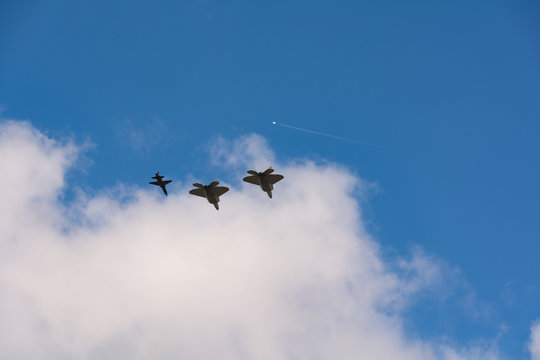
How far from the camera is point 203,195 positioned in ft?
268

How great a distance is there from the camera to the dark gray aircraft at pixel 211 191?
80406 millimetres

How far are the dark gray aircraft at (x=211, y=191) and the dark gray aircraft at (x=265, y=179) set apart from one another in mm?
6189

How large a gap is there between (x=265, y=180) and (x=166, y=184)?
25.9 m

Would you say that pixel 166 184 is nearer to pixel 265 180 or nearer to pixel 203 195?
pixel 203 195

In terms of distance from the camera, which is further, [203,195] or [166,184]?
[166,184]

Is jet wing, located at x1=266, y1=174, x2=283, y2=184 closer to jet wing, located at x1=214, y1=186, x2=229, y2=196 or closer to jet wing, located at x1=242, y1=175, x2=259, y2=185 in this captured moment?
jet wing, located at x1=242, y1=175, x2=259, y2=185

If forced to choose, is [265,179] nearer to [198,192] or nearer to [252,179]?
[252,179]

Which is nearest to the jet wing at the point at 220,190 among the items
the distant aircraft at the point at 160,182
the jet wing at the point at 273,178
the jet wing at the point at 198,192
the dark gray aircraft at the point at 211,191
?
the dark gray aircraft at the point at 211,191

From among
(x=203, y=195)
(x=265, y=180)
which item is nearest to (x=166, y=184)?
(x=203, y=195)

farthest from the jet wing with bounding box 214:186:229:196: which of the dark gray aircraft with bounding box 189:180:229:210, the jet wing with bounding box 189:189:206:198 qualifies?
the jet wing with bounding box 189:189:206:198

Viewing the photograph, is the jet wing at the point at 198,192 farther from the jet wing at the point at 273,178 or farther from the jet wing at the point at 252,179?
the jet wing at the point at 273,178

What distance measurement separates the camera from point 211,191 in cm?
8081

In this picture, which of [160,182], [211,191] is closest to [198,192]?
[211,191]

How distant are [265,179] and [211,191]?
11.8 metres
